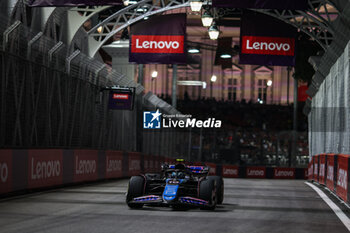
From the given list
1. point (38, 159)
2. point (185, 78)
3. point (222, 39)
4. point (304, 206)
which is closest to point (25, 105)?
point (38, 159)

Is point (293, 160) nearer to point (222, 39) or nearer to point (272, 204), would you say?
point (222, 39)

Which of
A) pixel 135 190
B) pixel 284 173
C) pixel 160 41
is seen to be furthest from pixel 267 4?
pixel 284 173

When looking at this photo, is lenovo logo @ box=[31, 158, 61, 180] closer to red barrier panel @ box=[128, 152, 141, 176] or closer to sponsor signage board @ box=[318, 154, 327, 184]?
sponsor signage board @ box=[318, 154, 327, 184]

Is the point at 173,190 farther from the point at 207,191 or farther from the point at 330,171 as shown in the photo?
the point at 330,171

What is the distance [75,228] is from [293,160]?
103 feet

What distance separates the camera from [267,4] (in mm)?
16672

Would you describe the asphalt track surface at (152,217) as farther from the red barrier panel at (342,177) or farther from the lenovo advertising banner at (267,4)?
the lenovo advertising banner at (267,4)

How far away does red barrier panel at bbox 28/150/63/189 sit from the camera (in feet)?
49.8

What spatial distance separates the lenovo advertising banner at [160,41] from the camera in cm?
2255

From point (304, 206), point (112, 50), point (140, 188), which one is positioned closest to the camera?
point (140, 188)

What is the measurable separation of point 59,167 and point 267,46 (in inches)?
330

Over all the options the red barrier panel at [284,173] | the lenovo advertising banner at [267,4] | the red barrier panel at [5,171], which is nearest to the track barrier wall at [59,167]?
the red barrier panel at [5,171]

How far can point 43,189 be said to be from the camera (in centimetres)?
1625

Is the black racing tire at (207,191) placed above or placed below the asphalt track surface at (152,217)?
above
